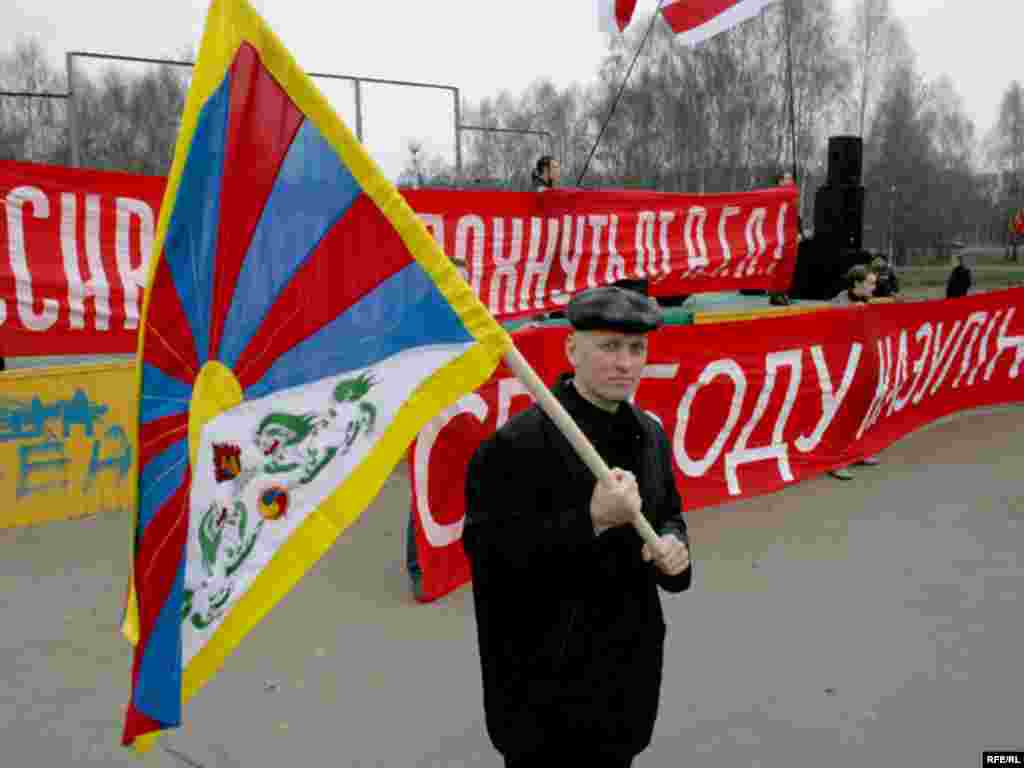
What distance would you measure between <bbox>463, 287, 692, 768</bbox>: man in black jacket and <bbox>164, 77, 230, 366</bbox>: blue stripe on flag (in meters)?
0.73

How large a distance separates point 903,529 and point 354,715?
12.7 ft

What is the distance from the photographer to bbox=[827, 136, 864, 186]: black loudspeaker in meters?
14.0

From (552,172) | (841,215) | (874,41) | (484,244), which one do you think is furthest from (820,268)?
(874,41)

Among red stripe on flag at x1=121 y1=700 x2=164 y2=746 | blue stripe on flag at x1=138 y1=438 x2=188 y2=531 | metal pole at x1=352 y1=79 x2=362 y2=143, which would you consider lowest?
red stripe on flag at x1=121 y1=700 x2=164 y2=746

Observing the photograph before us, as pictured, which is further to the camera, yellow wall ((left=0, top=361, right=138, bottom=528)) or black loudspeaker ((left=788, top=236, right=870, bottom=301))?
black loudspeaker ((left=788, top=236, right=870, bottom=301))

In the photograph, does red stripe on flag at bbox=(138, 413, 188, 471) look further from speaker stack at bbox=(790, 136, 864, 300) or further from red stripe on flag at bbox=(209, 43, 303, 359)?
speaker stack at bbox=(790, 136, 864, 300)

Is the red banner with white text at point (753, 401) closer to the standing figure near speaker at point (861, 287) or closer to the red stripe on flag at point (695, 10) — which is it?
the standing figure near speaker at point (861, 287)

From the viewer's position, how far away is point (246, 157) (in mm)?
2100

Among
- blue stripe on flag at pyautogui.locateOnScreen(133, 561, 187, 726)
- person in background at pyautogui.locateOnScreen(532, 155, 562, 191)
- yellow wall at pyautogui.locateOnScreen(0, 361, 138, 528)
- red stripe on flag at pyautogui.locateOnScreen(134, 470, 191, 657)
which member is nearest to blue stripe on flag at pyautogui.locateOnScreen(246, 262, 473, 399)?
red stripe on flag at pyautogui.locateOnScreen(134, 470, 191, 657)

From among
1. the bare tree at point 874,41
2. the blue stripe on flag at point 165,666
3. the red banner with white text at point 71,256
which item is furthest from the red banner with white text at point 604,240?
the bare tree at point 874,41

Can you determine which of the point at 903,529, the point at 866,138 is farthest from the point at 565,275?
the point at 866,138

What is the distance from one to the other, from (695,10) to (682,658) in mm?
7580

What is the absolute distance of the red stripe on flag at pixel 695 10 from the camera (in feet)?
31.7

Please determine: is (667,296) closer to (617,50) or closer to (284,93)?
(284,93)
